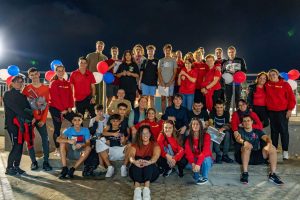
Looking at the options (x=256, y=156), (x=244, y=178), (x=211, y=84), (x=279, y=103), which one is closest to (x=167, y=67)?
(x=211, y=84)

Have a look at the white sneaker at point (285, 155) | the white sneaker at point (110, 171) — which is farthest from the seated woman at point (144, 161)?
the white sneaker at point (285, 155)

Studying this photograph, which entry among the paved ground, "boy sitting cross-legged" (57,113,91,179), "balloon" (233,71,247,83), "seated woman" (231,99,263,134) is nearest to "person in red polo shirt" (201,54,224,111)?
"balloon" (233,71,247,83)

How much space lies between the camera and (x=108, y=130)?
7.09 m

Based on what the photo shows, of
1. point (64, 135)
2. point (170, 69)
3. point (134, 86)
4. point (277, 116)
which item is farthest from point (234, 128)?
point (64, 135)

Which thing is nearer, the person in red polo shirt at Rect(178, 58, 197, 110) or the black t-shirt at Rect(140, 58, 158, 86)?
the person in red polo shirt at Rect(178, 58, 197, 110)

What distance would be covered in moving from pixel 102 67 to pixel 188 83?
217cm

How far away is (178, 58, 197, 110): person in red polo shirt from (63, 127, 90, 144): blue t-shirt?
2.70 m

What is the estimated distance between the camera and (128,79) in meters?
8.57

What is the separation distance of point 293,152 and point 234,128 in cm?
263

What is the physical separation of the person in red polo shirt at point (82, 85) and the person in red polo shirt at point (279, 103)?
167 inches

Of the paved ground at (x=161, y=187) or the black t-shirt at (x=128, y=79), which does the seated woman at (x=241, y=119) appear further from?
the black t-shirt at (x=128, y=79)

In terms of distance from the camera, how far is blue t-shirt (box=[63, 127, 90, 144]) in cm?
683

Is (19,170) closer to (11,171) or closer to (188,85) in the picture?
(11,171)

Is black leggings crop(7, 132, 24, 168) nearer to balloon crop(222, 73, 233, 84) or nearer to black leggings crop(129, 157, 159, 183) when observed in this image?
black leggings crop(129, 157, 159, 183)
